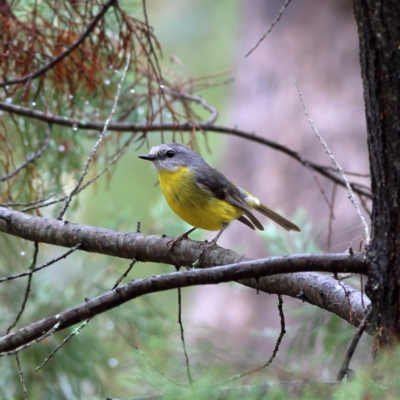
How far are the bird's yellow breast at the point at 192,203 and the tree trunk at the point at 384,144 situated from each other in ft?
7.31

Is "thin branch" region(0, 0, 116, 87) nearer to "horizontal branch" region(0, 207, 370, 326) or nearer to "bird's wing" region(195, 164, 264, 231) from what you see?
"horizontal branch" region(0, 207, 370, 326)

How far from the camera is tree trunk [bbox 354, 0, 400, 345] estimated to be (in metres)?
2.08

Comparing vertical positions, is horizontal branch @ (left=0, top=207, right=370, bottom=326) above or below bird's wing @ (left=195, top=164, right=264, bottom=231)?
below

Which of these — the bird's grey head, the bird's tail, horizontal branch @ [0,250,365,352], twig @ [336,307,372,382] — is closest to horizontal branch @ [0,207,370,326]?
twig @ [336,307,372,382]

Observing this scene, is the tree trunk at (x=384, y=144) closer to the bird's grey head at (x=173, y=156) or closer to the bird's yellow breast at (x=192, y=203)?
the bird's yellow breast at (x=192, y=203)

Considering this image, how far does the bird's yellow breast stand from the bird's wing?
0.11ft

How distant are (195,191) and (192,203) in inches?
4.4

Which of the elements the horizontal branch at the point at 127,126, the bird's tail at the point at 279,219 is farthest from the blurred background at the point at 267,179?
the horizontal branch at the point at 127,126

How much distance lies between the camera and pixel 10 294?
241 inches

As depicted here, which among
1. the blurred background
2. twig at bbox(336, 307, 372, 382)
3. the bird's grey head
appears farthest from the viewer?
the blurred background

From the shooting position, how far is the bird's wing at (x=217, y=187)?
4453 millimetres

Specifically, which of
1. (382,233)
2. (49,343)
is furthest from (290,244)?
(382,233)

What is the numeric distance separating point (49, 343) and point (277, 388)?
13.7 ft

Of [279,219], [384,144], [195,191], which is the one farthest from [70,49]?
[384,144]
